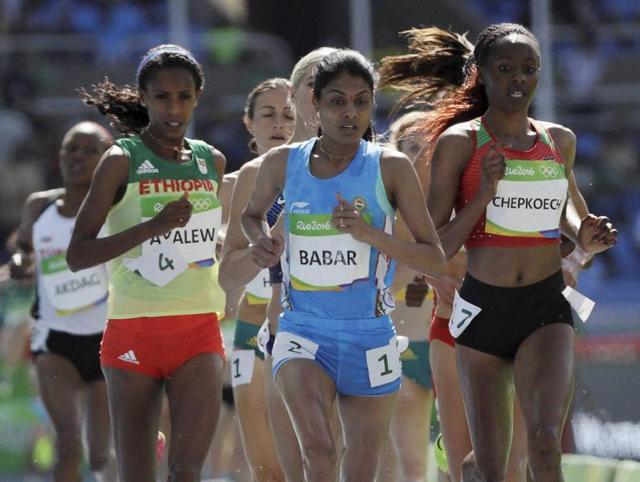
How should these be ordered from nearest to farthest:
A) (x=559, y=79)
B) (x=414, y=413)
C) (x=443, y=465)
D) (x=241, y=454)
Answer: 1. (x=443, y=465)
2. (x=414, y=413)
3. (x=241, y=454)
4. (x=559, y=79)

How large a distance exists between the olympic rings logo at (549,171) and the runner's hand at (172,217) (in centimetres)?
146

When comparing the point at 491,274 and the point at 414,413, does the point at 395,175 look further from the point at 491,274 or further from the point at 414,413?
the point at 414,413

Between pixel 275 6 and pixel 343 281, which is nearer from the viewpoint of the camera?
pixel 343 281

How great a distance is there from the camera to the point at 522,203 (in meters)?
6.04

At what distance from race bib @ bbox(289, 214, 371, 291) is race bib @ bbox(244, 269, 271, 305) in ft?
5.08

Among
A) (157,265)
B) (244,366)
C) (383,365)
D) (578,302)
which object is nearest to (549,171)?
(578,302)

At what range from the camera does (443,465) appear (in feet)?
23.5

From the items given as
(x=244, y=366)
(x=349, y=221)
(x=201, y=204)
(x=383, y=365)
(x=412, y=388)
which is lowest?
(x=412, y=388)

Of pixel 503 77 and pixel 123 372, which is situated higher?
pixel 503 77

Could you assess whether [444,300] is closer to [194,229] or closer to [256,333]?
[256,333]

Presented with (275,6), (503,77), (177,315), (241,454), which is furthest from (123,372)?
(275,6)

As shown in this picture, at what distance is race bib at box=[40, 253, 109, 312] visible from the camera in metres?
8.80

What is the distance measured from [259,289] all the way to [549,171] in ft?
6.36

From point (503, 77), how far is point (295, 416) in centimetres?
165
